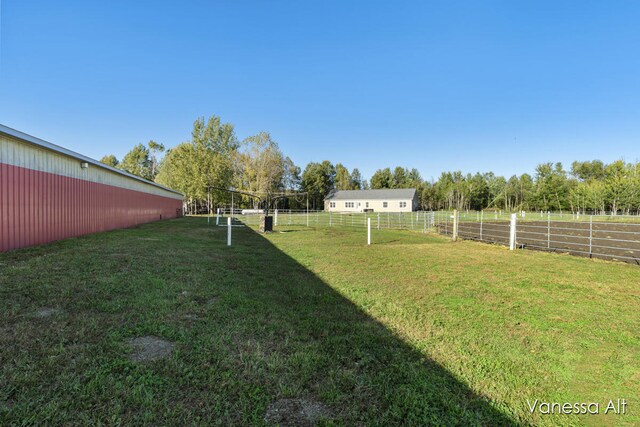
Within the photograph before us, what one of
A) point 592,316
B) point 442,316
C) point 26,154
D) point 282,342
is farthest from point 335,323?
point 26,154

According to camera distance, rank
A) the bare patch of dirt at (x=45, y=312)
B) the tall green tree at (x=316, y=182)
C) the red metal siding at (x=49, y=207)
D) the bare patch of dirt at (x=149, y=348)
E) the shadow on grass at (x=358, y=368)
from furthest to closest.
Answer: the tall green tree at (x=316, y=182)
the red metal siding at (x=49, y=207)
the bare patch of dirt at (x=45, y=312)
the bare patch of dirt at (x=149, y=348)
the shadow on grass at (x=358, y=368)

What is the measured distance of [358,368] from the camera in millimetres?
2648

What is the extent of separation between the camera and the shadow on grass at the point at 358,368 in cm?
207

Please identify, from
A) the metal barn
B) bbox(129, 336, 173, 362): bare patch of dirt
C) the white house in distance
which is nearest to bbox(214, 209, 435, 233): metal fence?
the metal barn

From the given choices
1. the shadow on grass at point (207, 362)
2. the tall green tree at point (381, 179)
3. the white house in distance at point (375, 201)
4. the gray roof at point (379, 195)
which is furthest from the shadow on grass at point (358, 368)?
the tall green tree at point (381, 179)

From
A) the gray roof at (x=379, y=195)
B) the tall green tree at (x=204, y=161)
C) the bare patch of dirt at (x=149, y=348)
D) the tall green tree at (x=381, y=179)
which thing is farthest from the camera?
the tall green tree at (x=381, y=179)

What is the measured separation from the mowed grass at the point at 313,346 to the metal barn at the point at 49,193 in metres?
3.28

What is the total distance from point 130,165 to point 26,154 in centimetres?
5765

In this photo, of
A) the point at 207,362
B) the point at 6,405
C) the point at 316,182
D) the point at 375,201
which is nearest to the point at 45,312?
the point at 6,405

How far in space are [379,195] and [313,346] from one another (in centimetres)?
5506

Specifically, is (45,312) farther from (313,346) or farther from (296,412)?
(296,412)

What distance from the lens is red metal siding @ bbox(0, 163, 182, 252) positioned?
8.12 m

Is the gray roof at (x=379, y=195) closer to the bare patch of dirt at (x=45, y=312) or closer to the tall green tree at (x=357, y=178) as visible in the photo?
the tall green tree at (x=357, y=178)

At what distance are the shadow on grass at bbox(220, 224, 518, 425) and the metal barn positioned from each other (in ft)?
26.2
